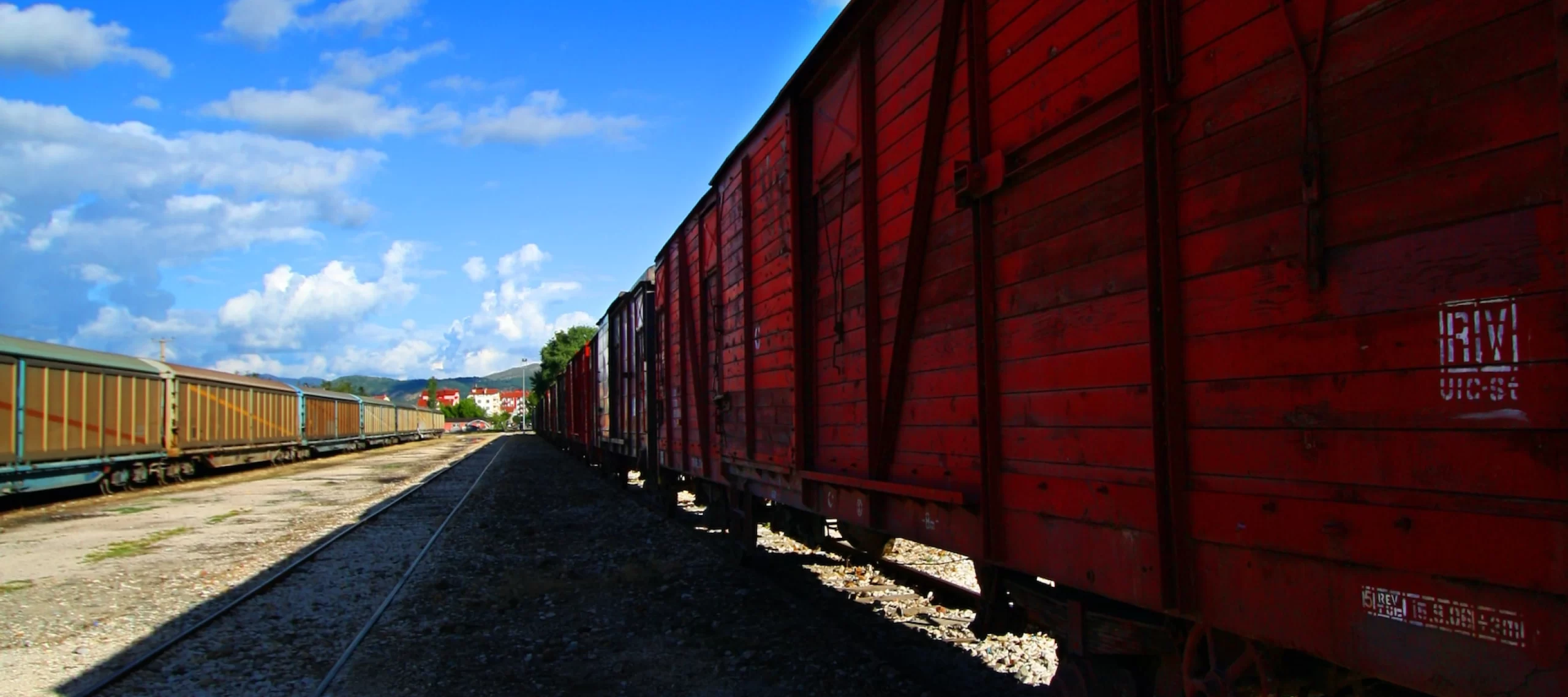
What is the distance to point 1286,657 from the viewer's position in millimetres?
2500

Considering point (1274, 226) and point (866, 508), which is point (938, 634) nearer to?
point (866, 508)

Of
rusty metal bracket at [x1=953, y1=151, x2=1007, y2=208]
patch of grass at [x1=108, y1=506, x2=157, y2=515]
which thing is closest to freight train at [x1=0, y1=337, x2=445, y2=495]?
patch of grass at [x1=108, y1=506, x2=157, y2=515]

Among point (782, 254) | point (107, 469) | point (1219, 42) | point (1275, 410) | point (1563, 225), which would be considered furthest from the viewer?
point (107, 469)

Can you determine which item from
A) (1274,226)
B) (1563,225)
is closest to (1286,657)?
(1274,226)

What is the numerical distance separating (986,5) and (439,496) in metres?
17.7

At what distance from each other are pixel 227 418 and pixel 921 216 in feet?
97.6

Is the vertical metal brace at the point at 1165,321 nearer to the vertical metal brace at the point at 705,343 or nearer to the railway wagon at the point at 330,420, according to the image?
the vertical metal brace at the point at 705,343

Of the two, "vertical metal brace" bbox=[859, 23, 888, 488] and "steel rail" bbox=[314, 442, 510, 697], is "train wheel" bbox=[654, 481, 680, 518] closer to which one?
"steel rail" bbox=[314, 442, 510, 697]

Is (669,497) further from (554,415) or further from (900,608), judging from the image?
(554,415)

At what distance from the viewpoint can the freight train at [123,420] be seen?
1659 centimetres

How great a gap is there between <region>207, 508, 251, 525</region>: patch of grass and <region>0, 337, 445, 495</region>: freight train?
407cm

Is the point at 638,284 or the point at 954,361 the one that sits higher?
the point at 638,284

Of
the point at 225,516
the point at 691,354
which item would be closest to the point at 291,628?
the point at 691,354

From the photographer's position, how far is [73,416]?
18.2 meters
